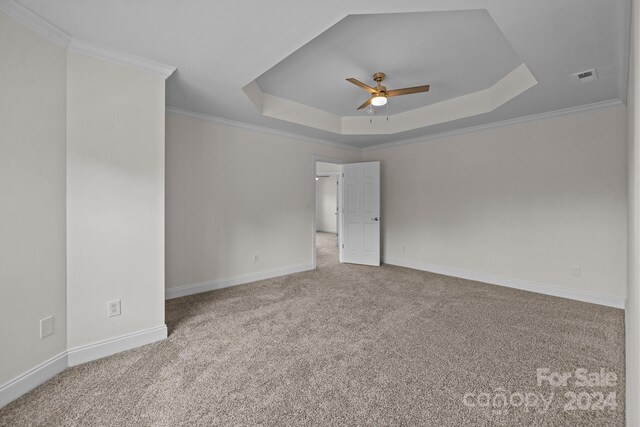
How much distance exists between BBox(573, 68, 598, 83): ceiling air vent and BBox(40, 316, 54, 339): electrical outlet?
4797 millimetres

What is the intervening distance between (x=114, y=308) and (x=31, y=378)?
0.58 m

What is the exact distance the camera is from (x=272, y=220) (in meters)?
4.52

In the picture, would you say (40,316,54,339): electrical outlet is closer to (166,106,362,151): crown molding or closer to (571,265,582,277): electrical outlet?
(166,106,362,151): crown molding

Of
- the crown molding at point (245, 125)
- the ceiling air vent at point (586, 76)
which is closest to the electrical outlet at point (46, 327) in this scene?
the crown molding at point (245, 125)

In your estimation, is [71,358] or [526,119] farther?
[526,119]

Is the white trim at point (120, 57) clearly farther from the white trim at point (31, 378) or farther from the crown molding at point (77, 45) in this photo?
the white trim at point (31, 378)

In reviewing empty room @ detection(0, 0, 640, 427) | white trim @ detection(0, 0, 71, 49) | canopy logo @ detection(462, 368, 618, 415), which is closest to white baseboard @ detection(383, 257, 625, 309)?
empty room @ detection(0, 0, 640, 427)

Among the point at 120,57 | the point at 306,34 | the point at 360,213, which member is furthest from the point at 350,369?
the point at 360,213

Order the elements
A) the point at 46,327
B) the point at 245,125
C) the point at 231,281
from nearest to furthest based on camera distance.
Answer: the point at 46,327 < the point at 231,281 < the point at 245,125

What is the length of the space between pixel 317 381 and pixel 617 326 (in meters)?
3.05

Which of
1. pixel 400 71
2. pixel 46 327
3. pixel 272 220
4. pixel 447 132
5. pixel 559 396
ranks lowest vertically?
pixel 559 396

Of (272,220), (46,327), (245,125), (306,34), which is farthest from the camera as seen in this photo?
(272,220)

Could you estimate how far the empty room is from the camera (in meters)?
1.70

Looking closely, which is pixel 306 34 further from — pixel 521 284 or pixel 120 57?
pixel 521 284
